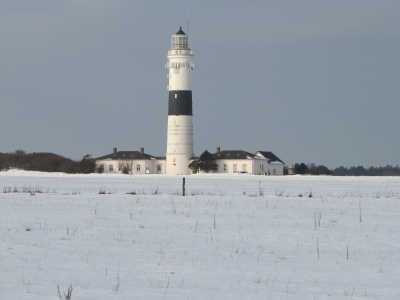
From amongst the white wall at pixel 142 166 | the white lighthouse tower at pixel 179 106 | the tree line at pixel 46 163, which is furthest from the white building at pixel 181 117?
the tree line at pixel 46 163

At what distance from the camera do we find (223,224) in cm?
1521

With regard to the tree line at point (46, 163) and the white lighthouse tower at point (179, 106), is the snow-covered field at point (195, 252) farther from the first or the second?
the tree line at point (46, 163)

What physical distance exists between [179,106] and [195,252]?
6253 cm

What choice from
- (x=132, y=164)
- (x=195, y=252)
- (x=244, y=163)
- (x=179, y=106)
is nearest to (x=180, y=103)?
(x=179, y=106)

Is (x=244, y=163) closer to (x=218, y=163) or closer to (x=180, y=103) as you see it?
(x=218, y=163)

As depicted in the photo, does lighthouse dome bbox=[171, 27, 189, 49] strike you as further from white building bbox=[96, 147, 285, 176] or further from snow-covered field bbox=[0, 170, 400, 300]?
snow-covered field bbox=[0, 170, 400, 300]

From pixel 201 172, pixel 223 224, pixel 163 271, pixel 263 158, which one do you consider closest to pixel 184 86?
pixel 201 172

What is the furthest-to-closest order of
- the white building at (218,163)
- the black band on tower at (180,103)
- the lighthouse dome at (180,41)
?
the white building at (218,163) → the lighthouse dome at (180,41) → the black band on tower at (180,103)

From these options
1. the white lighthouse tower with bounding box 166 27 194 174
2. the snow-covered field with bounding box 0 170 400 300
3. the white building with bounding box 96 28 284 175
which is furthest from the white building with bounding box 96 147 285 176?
the snow-covered field with bounding box 0 170 400 300

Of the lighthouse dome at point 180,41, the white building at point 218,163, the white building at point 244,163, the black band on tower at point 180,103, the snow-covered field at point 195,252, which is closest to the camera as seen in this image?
the snow-covered field at point 195,252

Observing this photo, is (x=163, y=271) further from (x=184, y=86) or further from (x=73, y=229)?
(x=184, y=86)

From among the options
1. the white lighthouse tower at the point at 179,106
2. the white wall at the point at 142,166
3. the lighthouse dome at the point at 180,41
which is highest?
the lighthouse dome at the point at 180,41

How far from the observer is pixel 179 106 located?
73938mm

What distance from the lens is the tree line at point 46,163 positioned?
8406cm
